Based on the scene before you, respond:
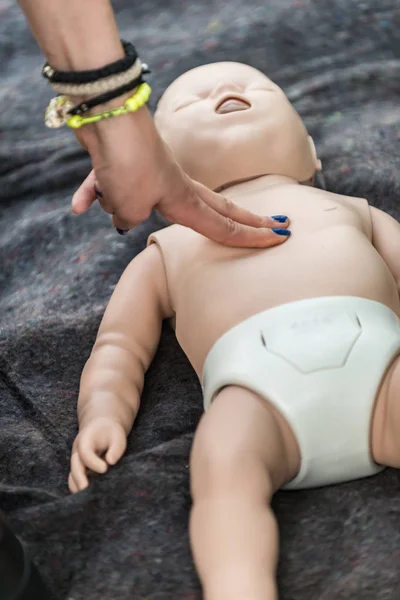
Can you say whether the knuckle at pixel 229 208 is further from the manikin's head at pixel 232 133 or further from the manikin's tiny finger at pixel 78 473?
the manikin's tiny finger at pixel 78 473

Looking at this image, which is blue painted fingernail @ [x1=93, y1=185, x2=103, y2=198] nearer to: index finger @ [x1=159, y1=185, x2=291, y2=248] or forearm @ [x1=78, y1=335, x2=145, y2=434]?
A: index finger @ [x1=159, y1=185, x2=291, y2=248]

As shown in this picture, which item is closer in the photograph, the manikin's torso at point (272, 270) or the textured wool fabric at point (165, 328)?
the textured wool fabric at point (165, 328)

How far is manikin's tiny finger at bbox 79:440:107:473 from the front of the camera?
86 cm

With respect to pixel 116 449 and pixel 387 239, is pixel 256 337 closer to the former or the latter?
pixel 116 449

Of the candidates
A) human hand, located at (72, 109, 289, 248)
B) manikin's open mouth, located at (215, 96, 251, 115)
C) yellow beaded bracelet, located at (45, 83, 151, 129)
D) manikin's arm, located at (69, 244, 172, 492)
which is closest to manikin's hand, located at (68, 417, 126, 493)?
manikin's arm, located at (69, 244, 172, 492)

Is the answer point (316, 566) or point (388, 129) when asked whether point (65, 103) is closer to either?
point (316, 566)

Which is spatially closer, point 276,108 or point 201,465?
point 201,465

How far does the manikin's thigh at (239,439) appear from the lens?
0.75 m

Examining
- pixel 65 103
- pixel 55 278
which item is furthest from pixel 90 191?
pixel 55 278

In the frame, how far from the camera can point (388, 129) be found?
1.47 m

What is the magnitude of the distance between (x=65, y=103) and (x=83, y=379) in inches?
18.5

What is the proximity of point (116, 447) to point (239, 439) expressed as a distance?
0.19m

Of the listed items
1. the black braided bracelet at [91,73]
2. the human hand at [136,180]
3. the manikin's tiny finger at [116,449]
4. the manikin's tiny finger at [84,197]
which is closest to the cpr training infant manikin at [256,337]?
the manikin's tiny finger at [116,449]

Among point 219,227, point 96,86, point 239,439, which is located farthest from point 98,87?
point 239,439
